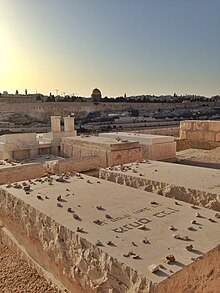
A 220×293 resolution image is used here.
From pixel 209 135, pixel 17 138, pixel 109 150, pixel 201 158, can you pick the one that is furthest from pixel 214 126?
pixel 17 138

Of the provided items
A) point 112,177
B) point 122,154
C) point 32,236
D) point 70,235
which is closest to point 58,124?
point 122,154

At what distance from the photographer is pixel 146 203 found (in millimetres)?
3172

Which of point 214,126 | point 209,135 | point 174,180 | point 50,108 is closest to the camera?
point 174,180

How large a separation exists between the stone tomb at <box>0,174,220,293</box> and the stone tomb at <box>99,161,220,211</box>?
1.27 ft

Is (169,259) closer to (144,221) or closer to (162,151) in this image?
(144,221)

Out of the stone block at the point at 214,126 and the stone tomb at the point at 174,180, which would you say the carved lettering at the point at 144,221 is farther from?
the stone block at the point at 214,126

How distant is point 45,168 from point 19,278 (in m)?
2.77

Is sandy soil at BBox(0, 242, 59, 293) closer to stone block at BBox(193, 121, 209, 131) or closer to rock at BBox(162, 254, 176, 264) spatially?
rock at BBox(162, 254, 176, 264)

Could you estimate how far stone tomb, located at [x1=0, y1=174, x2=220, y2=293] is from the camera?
6.67 feet

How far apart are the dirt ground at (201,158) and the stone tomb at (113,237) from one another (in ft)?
13.5

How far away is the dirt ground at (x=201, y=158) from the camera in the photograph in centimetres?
732

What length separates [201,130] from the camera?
33.0ft

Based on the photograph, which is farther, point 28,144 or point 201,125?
point 201,125

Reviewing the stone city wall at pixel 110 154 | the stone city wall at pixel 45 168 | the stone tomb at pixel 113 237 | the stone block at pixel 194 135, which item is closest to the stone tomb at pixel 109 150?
the stone city wall at pixel 110 154
